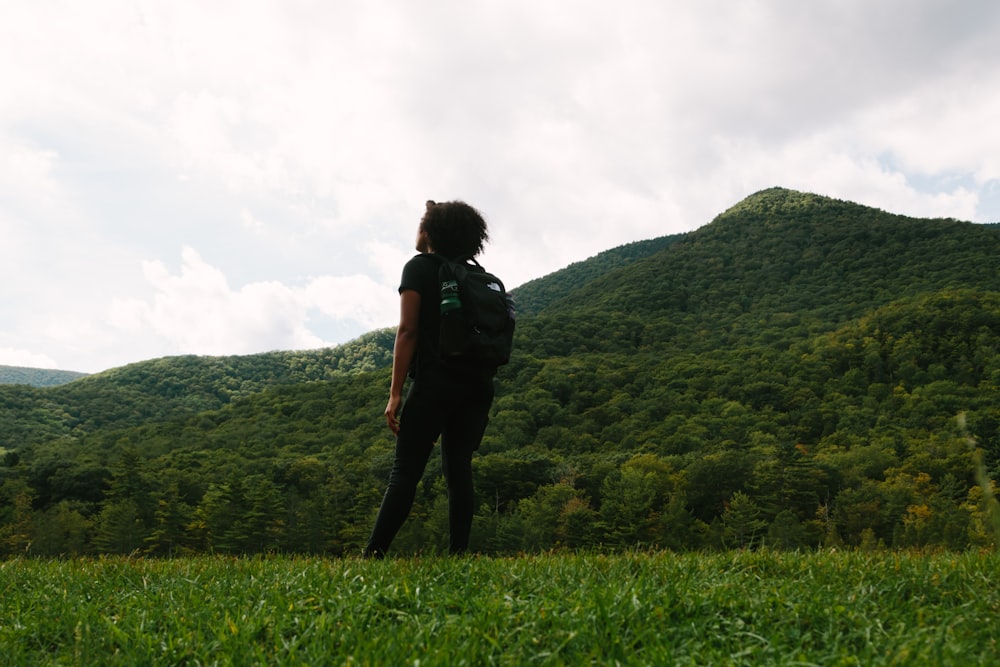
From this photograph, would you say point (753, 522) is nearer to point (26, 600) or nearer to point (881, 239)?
point (26, 600)

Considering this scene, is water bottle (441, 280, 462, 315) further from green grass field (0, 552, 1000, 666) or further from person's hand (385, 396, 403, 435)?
green grass field (0, 552, 1000, 666)

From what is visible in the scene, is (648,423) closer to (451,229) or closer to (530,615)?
(451,229)

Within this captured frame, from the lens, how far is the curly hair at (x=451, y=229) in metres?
4.15

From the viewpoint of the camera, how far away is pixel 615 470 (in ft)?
171

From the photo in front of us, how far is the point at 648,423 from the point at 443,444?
240ft

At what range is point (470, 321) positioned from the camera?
3.79 meters

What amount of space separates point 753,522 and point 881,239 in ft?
400

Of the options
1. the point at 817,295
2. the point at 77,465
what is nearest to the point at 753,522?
the point at 77,465

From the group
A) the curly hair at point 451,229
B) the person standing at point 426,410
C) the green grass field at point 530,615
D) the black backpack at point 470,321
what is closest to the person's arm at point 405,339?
the person standing at point 426,410

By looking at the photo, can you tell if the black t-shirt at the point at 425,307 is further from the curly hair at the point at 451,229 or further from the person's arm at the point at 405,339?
the curly hair at the point at 451,229

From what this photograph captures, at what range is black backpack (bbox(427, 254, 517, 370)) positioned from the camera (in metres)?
3.75

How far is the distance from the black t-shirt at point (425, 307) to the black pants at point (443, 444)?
109 mm

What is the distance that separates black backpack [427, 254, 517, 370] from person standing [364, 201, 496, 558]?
74mm

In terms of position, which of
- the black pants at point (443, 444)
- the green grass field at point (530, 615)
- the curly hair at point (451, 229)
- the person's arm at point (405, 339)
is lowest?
the green grass field at point (530, 615)
